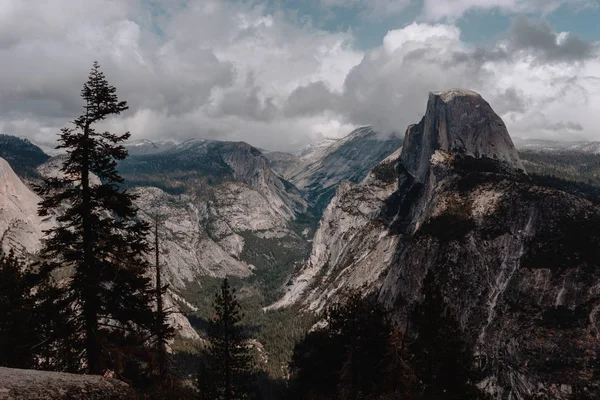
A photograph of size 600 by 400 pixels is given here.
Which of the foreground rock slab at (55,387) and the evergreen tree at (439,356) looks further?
the evergreen tree at (439,356)

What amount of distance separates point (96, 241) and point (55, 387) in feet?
27.2

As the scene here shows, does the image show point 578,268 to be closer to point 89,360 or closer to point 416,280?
point 416,280

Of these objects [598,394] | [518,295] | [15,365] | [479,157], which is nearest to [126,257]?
[15,365]

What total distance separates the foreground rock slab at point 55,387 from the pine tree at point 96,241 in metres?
5.02

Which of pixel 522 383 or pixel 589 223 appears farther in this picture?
pixel 589 223

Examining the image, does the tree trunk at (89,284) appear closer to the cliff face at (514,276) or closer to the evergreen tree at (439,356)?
the evergreen tree at (439,356)

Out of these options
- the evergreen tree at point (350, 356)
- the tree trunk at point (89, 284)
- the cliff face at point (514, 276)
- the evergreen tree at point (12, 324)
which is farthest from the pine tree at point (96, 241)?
the cliff face at point (514, 276)

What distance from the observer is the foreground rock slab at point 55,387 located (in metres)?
11.8

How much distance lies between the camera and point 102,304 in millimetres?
19797

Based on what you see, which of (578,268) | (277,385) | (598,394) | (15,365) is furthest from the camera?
(277,385)

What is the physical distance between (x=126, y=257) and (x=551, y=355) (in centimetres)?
10064

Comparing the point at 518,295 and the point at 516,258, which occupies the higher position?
the point at 516,258

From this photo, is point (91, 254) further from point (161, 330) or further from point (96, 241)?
point (161, 330)

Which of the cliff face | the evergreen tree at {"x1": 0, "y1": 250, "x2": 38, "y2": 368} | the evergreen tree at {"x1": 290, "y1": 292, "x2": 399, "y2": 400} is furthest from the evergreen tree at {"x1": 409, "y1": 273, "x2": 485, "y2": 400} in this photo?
the cliff face
